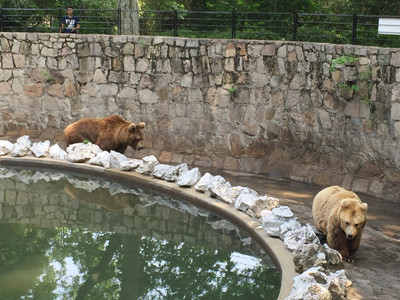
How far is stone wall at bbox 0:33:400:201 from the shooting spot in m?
12.0

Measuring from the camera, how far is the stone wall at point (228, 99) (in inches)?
474

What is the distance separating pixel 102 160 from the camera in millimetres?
13344

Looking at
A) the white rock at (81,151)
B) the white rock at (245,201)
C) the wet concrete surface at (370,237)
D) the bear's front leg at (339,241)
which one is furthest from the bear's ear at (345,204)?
the white rock at (81,151)

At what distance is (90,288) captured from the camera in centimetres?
886

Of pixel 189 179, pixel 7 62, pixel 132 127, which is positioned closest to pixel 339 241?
pixel 189 179

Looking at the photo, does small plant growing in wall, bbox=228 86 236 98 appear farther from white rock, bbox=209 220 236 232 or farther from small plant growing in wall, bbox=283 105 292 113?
white rock, bbox=209 220 236 232

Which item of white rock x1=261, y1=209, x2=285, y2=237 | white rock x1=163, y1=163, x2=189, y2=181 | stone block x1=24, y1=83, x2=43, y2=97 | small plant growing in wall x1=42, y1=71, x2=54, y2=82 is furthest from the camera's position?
stone block x1=24, y1=83, x2=43, y2=97

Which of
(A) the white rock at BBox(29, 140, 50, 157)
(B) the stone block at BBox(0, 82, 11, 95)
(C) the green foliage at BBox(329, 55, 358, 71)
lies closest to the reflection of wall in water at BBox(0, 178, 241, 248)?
(A) the white rock at BBox(29, 140, 50, 157)

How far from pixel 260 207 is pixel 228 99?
161 inches

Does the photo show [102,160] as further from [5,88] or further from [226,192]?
[5,88]

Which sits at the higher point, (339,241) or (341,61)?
(341,61)

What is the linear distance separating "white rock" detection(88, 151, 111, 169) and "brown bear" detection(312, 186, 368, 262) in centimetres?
503

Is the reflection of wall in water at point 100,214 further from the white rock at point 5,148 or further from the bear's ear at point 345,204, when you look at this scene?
the bear's ear at point 345,204

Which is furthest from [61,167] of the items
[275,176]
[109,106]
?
[275,176]
